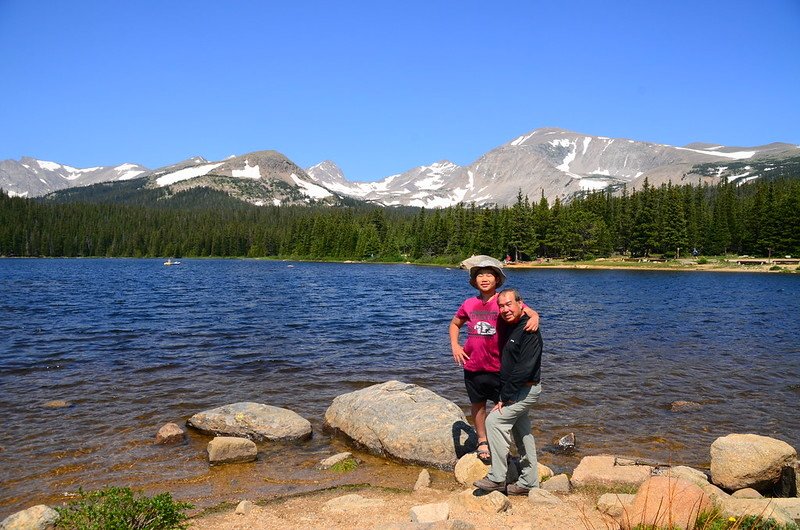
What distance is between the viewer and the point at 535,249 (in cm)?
12181

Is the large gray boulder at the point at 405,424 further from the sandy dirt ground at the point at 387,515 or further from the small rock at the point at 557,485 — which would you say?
the small rock at the point at 557,485

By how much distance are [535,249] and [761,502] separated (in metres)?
119

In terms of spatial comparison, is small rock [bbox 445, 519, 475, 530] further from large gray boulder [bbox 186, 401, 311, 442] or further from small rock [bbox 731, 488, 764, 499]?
large gray boulder [bbox 186, 401, 311, 442]

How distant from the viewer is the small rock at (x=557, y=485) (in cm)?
832

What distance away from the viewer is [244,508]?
25.1 ft

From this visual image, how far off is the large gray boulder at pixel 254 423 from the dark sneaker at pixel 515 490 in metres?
5.41

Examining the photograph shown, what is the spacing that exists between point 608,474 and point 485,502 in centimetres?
270

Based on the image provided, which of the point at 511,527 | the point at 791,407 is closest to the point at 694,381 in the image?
the point at 791,407

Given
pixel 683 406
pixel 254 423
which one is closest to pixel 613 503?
pixel 254 423

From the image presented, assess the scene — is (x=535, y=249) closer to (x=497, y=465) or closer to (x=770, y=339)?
(x=770, y=339)

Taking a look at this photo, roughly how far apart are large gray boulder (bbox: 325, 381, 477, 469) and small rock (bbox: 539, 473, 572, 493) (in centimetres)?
197

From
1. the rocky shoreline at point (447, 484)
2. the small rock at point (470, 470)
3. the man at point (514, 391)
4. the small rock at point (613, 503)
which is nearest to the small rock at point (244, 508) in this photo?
the rocky shoreline at point (447, 484)

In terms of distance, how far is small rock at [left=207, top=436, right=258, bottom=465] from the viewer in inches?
400

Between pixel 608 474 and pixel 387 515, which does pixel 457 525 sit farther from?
pixel 608 474
